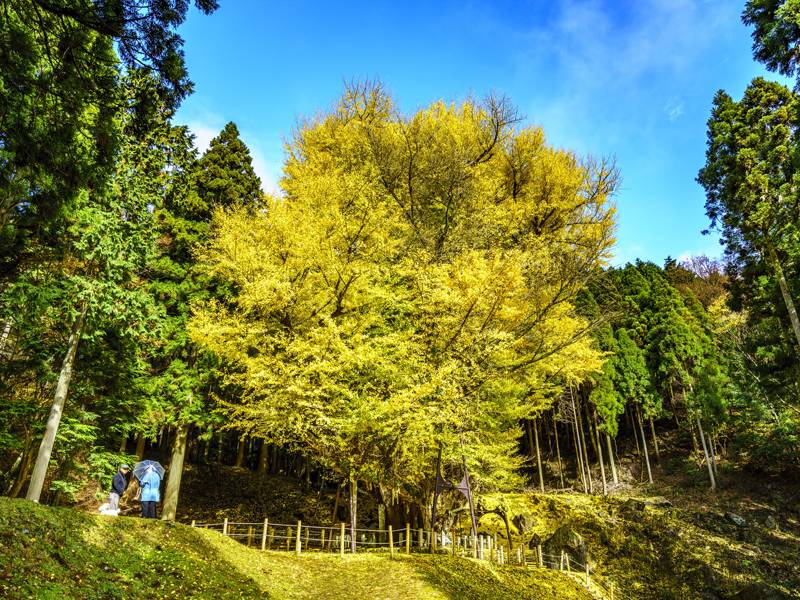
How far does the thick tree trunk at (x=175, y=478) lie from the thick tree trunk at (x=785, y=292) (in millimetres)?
17479

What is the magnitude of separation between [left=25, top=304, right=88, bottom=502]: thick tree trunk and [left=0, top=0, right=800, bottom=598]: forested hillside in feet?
0.13

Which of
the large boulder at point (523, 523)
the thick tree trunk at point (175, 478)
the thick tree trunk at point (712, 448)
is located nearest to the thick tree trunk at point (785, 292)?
the large boulder at point (523, 523)

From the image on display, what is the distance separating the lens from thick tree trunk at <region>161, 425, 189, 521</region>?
12680 millimetres

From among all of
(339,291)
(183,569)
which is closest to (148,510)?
(183,569)

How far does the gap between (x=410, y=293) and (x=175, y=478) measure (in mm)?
8617

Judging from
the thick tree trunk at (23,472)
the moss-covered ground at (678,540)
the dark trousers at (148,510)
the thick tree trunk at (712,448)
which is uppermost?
the thick tree trunk at (712,448)

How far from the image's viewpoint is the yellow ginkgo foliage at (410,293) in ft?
33.7

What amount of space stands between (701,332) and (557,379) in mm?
21694

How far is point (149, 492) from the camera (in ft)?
31.6

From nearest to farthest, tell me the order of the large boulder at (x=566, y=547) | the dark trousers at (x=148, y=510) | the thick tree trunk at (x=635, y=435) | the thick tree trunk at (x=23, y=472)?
the dark trousers at (x=148, y=510), the thick tree trunk at (x=23, y=472), the large boulder at (x=566, y=547), the thick tree trunk at (x=635, y=435)

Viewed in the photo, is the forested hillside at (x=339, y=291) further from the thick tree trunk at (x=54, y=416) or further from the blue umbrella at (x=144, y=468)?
the blue umbrella at (x=144, y=468)

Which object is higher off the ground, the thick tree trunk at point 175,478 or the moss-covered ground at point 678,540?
the thick tree trunk at point 175,478

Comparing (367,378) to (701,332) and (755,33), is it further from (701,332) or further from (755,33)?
(701,332)

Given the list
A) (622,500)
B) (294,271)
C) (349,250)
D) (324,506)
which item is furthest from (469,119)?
(622,500)
